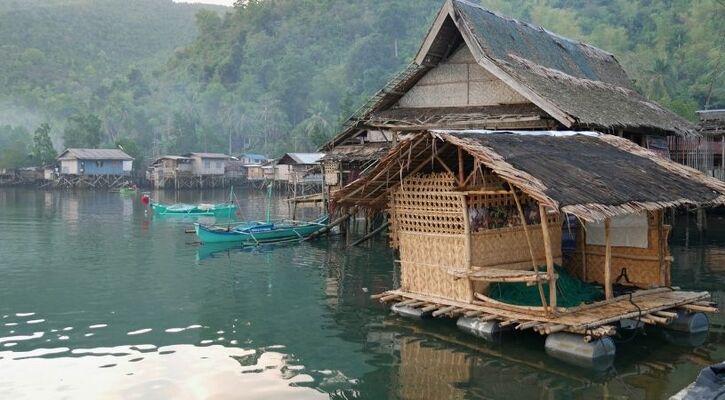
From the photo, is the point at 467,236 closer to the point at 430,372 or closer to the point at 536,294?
the point at 536,294

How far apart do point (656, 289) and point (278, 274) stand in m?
9.18

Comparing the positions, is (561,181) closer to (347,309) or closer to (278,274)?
(347,309)

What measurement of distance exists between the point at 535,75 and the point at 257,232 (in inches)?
410

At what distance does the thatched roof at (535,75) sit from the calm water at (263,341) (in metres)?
4.04

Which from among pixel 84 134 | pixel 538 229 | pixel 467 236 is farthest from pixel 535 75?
pixel 84 134

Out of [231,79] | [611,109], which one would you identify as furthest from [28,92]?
[611,109]

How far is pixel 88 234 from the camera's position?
2647cm

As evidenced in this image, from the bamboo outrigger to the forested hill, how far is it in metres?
42.2

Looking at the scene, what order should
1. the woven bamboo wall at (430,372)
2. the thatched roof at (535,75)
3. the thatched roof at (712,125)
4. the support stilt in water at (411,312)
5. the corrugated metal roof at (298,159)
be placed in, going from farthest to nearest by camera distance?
the corrugated metal roof at (298,159), the thatched roof at (712,125), the thatched roof at (535,75), the support stilt in water at (411,312), the woven bamboo wall at (430,372)

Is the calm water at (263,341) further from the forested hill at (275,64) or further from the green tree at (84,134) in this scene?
the green tree at (84,134)

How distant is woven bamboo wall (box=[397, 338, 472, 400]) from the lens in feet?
28.6

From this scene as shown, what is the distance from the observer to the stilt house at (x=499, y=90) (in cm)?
1633

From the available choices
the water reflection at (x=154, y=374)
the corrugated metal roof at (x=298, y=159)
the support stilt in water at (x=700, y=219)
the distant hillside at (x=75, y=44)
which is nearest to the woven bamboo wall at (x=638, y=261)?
the water reflection at (x=154, y=374)

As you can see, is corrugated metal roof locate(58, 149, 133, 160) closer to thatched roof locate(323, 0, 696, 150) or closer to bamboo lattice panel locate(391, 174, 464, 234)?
thatched roof locate(323, 0, 696, 150)
